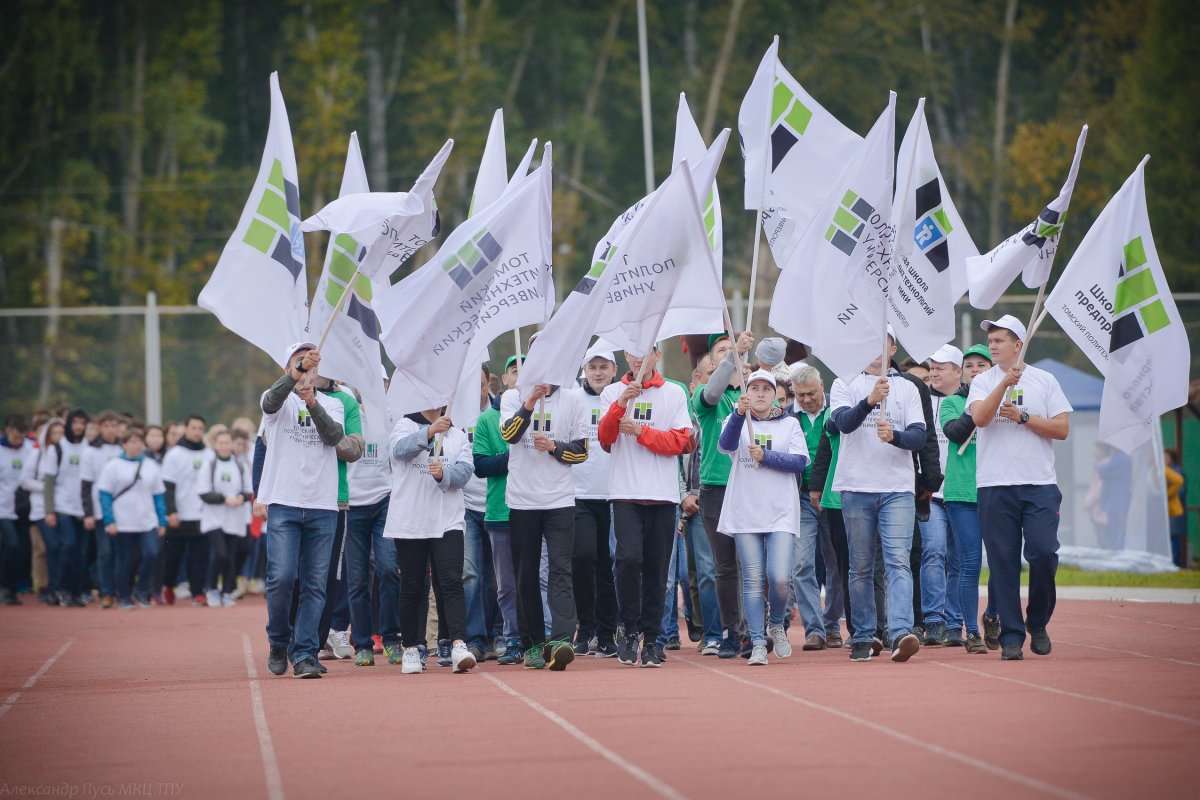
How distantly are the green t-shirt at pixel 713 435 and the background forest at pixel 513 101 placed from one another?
2739 cm

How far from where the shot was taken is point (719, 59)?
147ft

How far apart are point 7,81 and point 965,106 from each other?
84.3ft

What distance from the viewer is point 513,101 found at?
155ft

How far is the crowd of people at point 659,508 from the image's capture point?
37.3 ft

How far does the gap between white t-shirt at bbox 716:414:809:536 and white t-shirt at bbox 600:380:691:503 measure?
39 cm

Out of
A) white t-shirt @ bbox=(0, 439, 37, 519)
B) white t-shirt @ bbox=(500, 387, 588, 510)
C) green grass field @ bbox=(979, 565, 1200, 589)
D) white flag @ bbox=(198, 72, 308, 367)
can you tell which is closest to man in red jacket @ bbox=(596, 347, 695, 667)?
white t-shirt @ bbox=(500, 387, 588, 510)

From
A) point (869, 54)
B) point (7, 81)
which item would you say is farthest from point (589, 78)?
point (7, 81)

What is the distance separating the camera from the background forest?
39312 millimetres

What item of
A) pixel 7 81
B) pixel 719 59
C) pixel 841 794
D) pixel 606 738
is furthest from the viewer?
pixel 719 59

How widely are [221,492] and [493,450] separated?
9.06m

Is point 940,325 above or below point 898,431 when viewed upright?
above

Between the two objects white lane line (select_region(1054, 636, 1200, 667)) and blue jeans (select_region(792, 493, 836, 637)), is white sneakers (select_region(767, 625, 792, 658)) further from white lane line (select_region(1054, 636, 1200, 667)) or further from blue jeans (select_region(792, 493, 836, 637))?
white lane line (select_region(1054, 636, 1200, 667))

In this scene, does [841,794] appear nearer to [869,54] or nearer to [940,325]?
[940,325]

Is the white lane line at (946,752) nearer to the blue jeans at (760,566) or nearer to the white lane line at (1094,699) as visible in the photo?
the white lane line at (1094,699)
